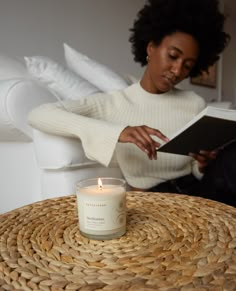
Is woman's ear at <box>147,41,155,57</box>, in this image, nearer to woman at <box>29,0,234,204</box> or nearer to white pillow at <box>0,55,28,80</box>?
woman at <box>29,0,234,204</box>

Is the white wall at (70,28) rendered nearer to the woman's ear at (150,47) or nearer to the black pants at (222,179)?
the woman's ear at (150,47)

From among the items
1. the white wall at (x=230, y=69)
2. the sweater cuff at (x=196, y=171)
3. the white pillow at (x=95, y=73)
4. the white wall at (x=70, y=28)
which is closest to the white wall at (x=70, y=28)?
the white wall at (x=70, y=28)

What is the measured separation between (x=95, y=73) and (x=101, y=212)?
1037 millimetres

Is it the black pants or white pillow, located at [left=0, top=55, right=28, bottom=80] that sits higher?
white pillow, located at [left=0, top=55, right=28, bottom=80]

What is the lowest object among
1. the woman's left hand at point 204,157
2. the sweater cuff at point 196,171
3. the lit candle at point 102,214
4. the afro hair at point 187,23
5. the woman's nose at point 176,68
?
the sweater cuff at point 196,171

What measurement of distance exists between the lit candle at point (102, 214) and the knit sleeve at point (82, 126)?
1.01 ft

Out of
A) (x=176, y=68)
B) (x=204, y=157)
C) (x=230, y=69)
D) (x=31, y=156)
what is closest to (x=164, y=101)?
(x=176, y=68)

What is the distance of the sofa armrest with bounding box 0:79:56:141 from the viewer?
3.23ft

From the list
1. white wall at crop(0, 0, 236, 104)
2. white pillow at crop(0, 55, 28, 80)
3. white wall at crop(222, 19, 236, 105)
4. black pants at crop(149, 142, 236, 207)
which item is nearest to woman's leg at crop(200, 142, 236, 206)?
black pants at crop(149, 142, 236, 207)

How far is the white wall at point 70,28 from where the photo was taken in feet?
5.51

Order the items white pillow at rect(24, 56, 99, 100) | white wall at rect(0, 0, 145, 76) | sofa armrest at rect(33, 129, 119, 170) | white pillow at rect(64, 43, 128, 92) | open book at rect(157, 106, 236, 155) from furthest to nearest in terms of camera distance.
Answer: white wall at rect(0, 0, 145, 76) → white pillow at rect(64, 43, 128, 92) → white pillow at rect(24, 56, 99, 100) → sofa armrest at rect(33, 129, 119, 170) → open book at rect(157, 106, 236, 155)

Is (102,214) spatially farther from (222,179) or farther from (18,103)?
(18,103)

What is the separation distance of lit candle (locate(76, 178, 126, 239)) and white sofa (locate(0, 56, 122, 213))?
1.51 feet

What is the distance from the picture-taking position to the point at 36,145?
101 centimetres
